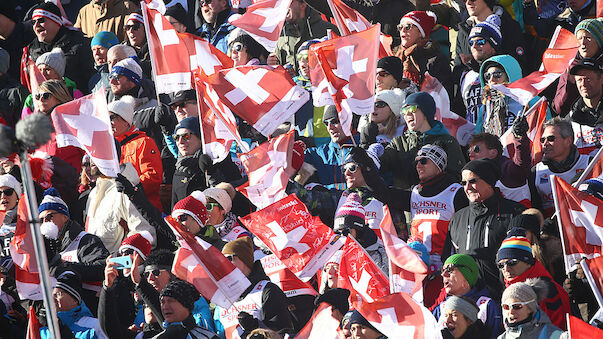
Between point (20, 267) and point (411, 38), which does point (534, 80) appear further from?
point (20, 267)

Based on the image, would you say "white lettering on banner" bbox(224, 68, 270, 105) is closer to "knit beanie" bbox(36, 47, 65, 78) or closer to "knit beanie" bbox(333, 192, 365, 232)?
"knit beanie" bbox(333, 192, 365, 232)

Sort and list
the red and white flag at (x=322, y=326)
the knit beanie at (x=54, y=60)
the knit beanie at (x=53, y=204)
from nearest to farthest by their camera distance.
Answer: the red and white flag at (x=322, y=326) < the knit beanie at (x=53, y=204) < the knit beanie at (x=54, y=60)

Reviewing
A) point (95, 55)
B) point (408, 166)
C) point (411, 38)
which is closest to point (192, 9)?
point (95, 55)

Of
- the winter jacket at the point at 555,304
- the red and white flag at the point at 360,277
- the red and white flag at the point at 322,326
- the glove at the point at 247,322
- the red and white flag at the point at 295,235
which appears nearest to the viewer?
the winter jacket at the point at 555,304

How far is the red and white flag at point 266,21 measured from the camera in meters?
12.1

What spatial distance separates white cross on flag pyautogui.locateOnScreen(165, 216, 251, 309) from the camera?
9.82 m

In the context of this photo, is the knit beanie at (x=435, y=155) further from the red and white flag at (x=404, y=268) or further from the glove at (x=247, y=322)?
the glove at (x=247, y=322)

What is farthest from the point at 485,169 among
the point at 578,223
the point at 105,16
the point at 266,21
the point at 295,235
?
the point at 105,16

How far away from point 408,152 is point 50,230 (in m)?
3.15

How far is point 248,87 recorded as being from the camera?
11.4 m

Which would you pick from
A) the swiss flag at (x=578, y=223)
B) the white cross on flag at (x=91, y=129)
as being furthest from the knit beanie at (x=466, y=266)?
the white cross on flag at (x=91, y=129)

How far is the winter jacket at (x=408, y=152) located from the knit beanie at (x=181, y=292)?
1.97 m

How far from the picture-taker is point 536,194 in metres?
10.2

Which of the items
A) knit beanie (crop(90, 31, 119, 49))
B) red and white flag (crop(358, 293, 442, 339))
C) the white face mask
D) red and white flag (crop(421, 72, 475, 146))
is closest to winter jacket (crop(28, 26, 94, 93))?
knit beanie (crop(90, 31, 119, 49))
